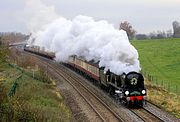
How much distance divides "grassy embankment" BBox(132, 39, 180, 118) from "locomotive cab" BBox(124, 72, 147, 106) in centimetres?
200

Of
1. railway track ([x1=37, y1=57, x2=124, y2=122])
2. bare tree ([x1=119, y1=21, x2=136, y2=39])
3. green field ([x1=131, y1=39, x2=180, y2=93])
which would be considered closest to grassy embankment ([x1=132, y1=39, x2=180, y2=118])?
green field ([x1=131, y1=39, x2=180, y2=93])

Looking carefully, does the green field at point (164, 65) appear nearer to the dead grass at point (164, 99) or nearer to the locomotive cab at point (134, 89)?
the dead grass at point (164, 99)

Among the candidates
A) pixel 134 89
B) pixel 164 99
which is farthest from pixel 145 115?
pixel 164 99

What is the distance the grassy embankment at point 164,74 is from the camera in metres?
→ 27.4

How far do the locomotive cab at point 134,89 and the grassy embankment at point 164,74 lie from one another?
2.00 meters

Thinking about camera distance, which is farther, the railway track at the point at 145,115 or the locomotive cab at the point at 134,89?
the locomotive cab at the point at 134,89

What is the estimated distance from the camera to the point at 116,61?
86.3 ft

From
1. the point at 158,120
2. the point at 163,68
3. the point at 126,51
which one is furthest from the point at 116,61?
the point at 163,68

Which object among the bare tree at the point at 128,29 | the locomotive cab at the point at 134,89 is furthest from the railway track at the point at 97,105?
the bare tree at the point at 128,29

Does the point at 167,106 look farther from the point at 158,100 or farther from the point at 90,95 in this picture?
the point at 90,95

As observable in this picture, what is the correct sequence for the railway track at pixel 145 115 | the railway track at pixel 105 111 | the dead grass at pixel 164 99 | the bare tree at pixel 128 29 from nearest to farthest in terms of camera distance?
the railway track at pixel 145 115 < the railway track at pixel 105 111 < the dead grass at pixel 164 99 < the bare tree at pixel 128 29

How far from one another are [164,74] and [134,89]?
79.5 ft

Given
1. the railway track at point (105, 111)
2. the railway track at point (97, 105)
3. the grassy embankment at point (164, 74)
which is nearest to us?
the railway track at point (105, 111)

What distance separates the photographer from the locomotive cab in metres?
24.5
